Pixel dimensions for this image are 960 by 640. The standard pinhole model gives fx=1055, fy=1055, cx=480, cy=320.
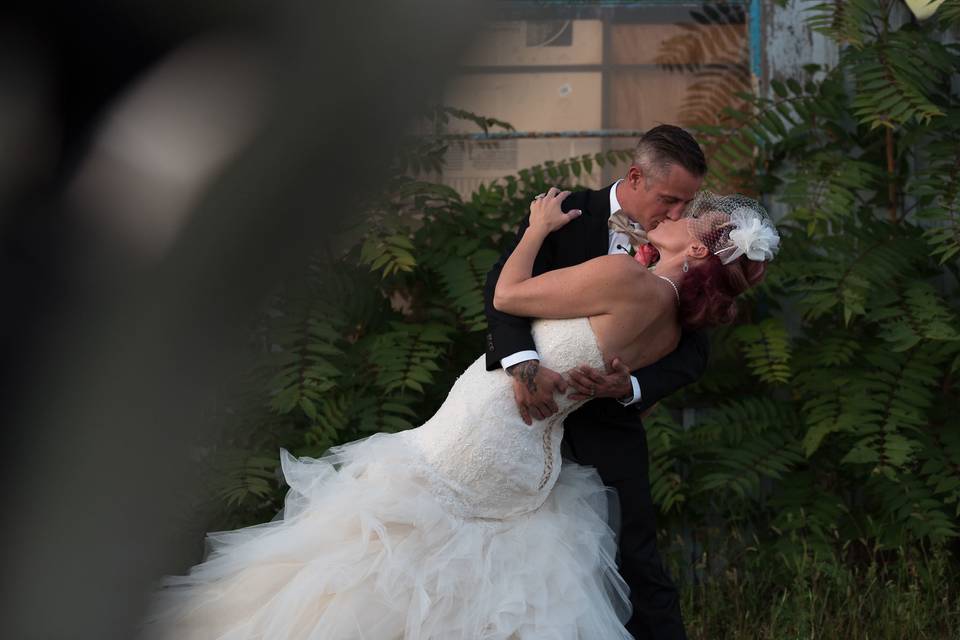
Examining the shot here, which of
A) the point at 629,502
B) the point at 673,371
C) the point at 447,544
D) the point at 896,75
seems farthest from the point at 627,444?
the point at 896,75

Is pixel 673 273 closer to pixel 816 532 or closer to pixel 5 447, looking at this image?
pixel 816 532

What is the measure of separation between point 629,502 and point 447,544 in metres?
0.64

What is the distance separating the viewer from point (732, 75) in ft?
16.6

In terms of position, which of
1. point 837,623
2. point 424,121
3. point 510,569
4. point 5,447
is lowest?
point 837,623

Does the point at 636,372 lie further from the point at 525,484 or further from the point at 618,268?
the point at 525,484

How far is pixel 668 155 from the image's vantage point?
10.4 feet

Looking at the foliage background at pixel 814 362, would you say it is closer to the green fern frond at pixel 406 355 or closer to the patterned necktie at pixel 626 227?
→ the green fern frond at pixel 406 355

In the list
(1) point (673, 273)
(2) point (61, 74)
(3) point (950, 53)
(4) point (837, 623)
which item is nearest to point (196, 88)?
(2) point (61, 74)

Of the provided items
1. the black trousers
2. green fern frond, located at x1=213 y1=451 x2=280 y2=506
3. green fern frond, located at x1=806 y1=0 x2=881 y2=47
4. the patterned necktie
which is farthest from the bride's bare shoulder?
green fern frond, located at x1=806 y1=0 x2=881 y2=47

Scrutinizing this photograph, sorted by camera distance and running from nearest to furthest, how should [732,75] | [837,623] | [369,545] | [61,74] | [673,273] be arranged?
1. [61,74]
2. [369,545]
3. [673,273]
4. [837,623]
5. [732,75]

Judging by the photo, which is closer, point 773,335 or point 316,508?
point 316,508

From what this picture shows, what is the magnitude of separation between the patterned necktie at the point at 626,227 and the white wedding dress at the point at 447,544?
0.49 metres

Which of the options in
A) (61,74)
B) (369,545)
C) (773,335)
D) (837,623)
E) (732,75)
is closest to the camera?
(61,74)

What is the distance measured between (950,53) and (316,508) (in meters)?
3.37
